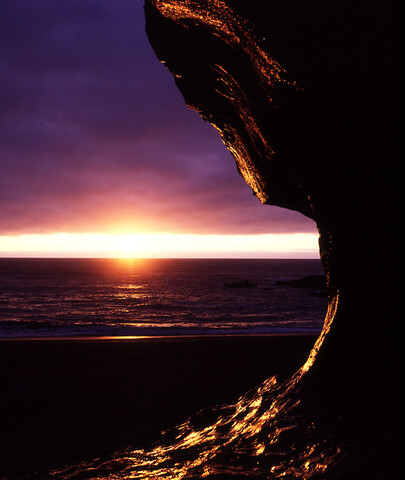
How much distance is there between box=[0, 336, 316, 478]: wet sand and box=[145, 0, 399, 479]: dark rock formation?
2.32 m

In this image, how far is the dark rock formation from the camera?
358 cm

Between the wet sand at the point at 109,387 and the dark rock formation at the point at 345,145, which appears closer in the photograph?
the dark rock formation at the point at 345,145

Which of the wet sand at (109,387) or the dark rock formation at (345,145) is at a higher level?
the dark rock formation at (345,145)

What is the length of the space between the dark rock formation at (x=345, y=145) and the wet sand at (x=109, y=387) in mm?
2318

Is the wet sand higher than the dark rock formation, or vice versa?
the dark rock formation

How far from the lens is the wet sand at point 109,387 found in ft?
19.1

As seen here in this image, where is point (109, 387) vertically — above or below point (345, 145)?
below

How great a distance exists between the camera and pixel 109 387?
8.70 metres

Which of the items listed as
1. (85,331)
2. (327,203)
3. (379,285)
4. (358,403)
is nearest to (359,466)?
(358,403)

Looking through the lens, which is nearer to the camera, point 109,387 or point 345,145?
point 345,145

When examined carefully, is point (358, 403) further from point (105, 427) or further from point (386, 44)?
point (105, 427)

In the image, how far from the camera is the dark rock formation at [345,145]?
11.8 ft

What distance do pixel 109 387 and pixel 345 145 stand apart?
318 inches

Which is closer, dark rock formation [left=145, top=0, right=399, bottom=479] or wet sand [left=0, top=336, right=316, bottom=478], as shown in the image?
dark rock formation [left=145, top=0, right=399, bottom=479]
